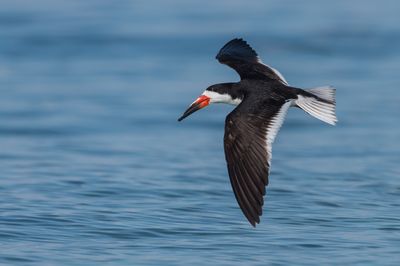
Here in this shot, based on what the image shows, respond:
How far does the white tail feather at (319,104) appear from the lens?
8898 mm

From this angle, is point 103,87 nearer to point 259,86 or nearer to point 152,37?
point 152,37

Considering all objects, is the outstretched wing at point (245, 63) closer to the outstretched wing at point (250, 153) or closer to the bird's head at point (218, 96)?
the bird's head at point (218, 96)

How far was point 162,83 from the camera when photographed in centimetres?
1606

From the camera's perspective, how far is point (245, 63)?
404 inches

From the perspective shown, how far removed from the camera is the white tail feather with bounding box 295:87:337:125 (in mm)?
8898

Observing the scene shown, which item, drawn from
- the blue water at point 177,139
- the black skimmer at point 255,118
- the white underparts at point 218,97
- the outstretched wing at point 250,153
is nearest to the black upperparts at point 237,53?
the black skimmer at point 255,118

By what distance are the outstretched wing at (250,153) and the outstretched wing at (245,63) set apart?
1187 mm

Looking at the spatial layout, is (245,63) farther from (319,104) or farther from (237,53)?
(319,104)

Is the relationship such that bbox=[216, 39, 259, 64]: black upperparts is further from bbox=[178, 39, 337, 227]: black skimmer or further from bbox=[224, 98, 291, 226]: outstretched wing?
bbox=[224, 98, 291, 226]: outstretched wing

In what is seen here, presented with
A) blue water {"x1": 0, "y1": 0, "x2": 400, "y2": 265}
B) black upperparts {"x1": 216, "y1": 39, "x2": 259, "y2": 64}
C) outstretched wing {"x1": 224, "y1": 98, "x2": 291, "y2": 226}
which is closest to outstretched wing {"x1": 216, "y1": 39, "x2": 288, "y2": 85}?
black upperparts {"x1": 216, "y1": 39, "x2": 259, "y2": 64}

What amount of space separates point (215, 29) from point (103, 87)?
4.63 m

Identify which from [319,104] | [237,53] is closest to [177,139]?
[237,53]

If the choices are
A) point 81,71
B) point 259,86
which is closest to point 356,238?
point 259,86

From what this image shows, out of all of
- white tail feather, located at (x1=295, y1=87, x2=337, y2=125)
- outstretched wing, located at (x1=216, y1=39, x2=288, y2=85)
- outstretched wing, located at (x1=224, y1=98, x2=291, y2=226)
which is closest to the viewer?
outstretched wing, located at (x1=224, y1=98, x2=291, y2=226)
